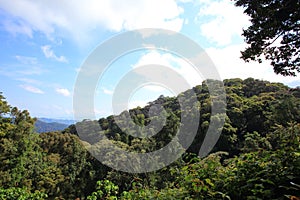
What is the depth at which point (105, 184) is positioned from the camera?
12.2 ft

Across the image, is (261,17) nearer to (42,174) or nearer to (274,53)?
(274,53)

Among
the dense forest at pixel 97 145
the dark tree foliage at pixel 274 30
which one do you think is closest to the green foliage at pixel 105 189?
the dark tree foliage at pixel 274 30

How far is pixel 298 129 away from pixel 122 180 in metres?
19.9

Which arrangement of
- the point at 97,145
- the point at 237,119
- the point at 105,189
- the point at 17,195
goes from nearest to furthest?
the point at 105,189 → the point at 17,195 → the point at 97,145 → the point at 237,119

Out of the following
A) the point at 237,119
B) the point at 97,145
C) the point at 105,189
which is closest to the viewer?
the point at 105,189

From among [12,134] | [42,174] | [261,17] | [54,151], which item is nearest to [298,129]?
[261,17]

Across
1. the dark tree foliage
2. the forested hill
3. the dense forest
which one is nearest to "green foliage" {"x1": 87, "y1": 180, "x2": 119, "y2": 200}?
the dark tree foliage

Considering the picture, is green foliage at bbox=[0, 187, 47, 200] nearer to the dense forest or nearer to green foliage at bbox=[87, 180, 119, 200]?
the dense forest

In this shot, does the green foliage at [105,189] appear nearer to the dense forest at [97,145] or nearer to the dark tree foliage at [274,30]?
the dark tree foliage at [274,30]

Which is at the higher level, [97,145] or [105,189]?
[105,189]

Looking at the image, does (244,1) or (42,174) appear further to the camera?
(42,174)

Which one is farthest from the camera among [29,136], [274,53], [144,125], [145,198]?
[144,125]

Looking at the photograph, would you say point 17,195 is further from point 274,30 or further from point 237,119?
point 237,119

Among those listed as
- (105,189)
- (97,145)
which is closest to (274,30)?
(105,189)
